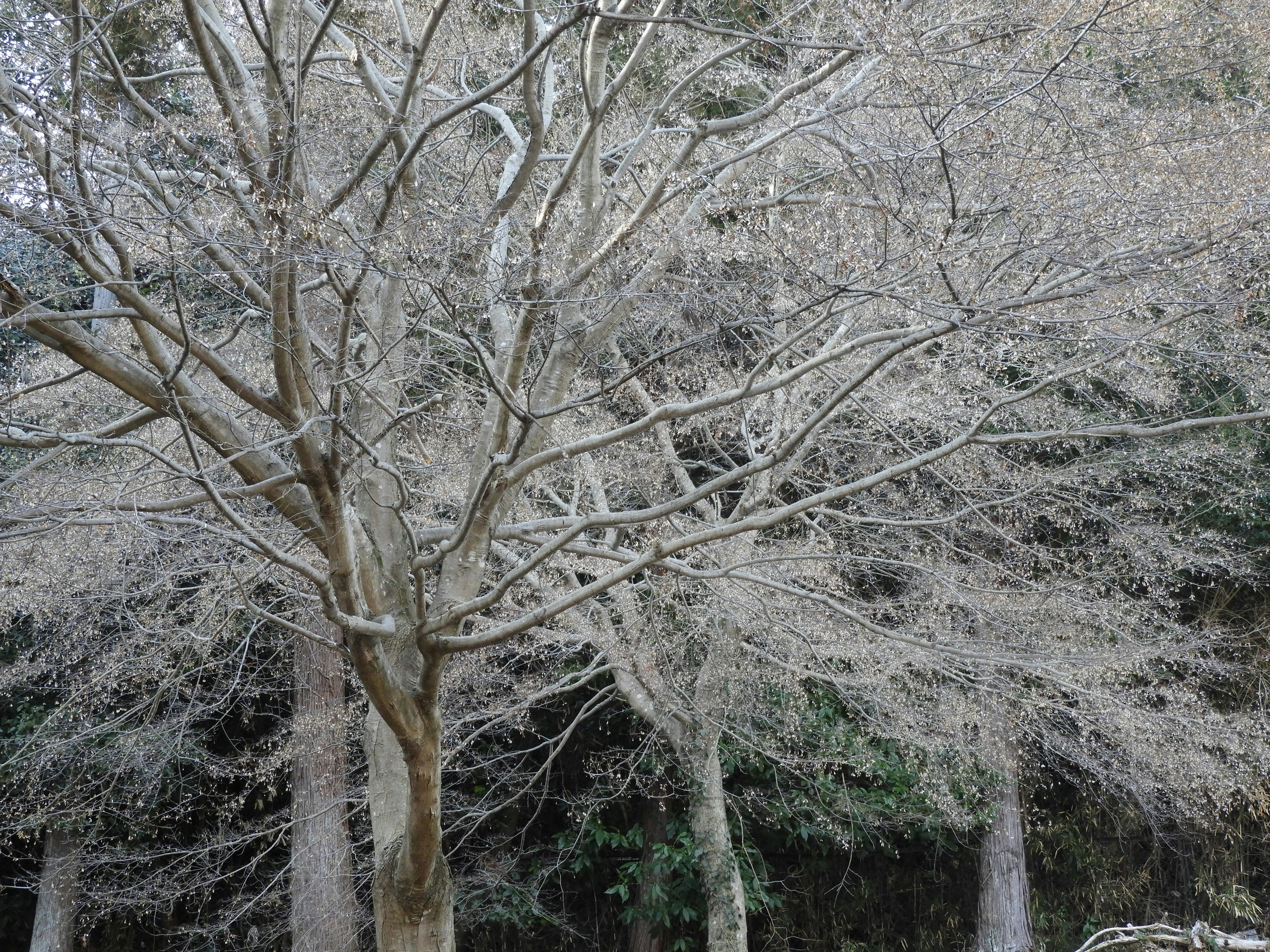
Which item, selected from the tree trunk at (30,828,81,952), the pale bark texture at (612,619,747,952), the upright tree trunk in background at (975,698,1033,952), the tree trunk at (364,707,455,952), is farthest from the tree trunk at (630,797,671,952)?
the tree trunk at (30,828,81,952)

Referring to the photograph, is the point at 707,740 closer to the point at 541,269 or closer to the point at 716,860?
the point at 716,860

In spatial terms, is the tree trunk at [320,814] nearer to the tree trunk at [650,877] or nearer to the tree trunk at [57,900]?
the tree trunk at [57,900]

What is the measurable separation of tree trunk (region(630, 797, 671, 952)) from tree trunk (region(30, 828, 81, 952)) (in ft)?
13.6

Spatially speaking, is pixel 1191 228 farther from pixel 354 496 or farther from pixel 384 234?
pixel 354 496

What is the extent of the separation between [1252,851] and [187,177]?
8.92 m

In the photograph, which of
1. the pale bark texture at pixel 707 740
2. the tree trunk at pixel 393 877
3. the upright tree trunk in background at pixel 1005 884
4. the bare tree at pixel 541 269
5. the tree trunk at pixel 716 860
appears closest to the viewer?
the bare tree at pixel 541 269

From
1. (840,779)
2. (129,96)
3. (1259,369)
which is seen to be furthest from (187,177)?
(840,779)

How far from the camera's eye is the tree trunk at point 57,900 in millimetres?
7613

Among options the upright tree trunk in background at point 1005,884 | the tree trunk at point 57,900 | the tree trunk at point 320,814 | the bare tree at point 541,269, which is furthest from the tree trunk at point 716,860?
the tree trunk at point 57,900

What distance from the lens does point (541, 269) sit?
13.0 ft

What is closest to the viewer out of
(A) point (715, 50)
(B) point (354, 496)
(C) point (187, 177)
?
(C) point (187, 177)

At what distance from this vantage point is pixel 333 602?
3.62 m

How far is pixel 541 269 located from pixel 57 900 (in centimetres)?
701

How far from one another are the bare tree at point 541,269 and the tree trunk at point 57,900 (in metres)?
3.52
